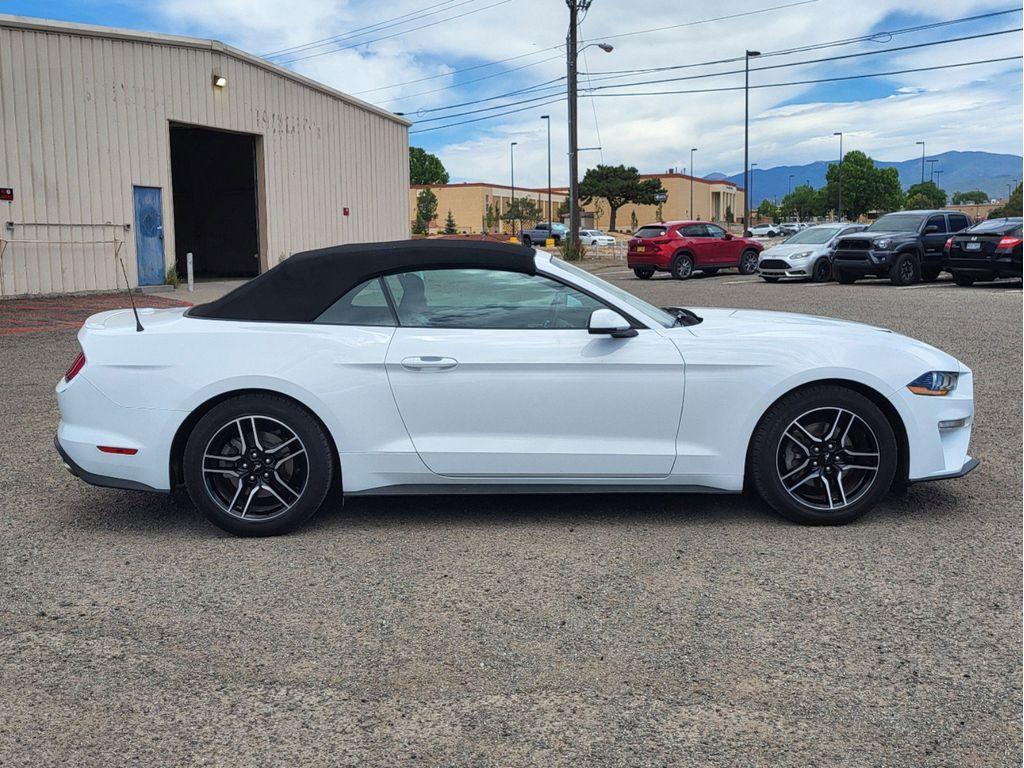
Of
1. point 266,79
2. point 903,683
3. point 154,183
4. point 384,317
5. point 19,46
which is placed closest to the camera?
point 903,683

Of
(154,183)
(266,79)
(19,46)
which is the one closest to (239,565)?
(19,46)

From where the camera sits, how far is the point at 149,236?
76.1ft

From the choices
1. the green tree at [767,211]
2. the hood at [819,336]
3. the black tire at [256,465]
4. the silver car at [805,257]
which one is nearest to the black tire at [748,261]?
the silver car at [805,257]

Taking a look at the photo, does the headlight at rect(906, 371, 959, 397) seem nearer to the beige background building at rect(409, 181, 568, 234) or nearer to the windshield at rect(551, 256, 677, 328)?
the windshield at rect(551, 256, 677, 328)

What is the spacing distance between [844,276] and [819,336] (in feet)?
67.5

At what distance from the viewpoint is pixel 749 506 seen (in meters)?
5.36

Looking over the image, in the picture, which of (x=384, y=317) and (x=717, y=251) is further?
(x=717, y=251)

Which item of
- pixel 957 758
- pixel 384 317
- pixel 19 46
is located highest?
pixel 19 46

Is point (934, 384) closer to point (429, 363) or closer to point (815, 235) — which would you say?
point (429, 363)

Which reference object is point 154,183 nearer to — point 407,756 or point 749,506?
point 749,506

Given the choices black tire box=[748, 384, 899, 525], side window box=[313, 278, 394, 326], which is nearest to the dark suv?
black tire box=[748, 384, 899, 525]

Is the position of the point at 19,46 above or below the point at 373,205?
above

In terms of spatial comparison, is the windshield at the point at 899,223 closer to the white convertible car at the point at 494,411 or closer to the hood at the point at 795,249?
the hood at the point at 795,249

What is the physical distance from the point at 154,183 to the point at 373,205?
343 inches
